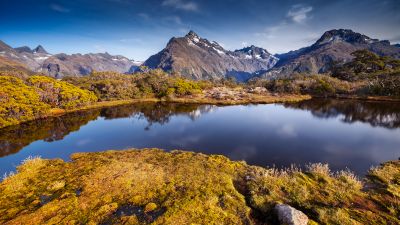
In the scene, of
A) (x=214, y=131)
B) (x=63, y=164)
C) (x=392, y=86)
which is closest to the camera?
(x=63, y=164)

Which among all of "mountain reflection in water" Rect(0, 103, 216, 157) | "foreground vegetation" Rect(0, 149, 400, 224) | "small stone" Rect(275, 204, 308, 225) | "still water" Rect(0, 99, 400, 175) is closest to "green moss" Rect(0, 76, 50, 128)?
"mountain reflection in water" Rect(0, 103, 216, 157)

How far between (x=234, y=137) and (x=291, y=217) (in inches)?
1049

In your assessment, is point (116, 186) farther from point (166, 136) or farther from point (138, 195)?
point (166, 136)

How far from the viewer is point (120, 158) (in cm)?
2766

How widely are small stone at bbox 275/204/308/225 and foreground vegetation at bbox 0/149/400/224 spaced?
0.86m

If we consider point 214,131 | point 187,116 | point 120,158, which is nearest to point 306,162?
point 214,131

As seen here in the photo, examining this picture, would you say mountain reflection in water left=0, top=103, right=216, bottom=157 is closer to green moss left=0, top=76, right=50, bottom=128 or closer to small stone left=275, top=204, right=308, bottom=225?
green moss left=0, top=76, right=50, bottom=128

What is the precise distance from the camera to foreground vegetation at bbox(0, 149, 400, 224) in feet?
49.1

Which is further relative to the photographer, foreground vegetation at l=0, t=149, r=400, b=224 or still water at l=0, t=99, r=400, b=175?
still water at l=0, t=99, r=400, b=175

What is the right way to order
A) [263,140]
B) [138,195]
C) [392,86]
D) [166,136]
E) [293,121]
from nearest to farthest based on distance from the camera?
[138,195], [263,140], [166,136], [293,121], [392,86]

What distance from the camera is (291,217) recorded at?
13.5m

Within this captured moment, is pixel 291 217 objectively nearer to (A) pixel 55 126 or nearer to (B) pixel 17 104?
(A) pixel 55 126

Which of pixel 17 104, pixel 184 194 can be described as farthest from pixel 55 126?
pixel 184 194

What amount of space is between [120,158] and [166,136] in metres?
13.9
